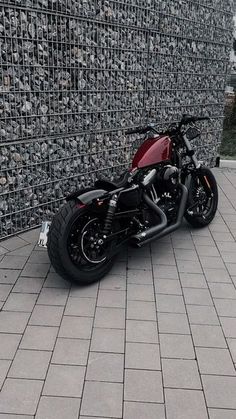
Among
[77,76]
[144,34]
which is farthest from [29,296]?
[144,34]

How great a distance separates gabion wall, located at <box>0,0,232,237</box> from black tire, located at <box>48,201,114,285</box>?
1.00 meters

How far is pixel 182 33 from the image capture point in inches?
237

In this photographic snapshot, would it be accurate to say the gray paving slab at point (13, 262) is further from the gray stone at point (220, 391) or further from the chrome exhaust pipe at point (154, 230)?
the gray stone at point (220, 391)

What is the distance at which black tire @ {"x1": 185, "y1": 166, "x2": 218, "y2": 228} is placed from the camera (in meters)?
4.66

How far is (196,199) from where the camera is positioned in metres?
4.76

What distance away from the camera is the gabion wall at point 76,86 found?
3.99 meters

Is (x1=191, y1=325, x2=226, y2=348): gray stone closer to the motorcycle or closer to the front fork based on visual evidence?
the motorcycle

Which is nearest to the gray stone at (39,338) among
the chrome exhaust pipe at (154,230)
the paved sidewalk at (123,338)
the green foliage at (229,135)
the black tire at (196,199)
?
the paved sidewalk at (123,338)

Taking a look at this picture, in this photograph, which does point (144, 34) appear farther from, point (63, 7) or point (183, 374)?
point (183, 374)

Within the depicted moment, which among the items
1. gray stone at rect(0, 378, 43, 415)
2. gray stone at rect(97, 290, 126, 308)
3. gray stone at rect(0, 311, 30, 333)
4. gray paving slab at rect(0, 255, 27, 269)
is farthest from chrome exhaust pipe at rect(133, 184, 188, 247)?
gray stone at rect(0, 378, 43, 415)

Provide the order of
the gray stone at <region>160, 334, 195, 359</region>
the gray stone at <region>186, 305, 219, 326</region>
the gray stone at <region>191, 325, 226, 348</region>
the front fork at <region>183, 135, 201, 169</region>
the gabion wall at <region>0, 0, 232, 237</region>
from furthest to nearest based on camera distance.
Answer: the front fork at <region>183, 135, 201, 169</region> → the gabion wall at <region>0, 0, 232, 237</region> → the gray stone at <region>186, 305, 219, 326</region> → the gray stone at <region>191, 325, 226, 348</region> → the gray stone at <region>160, 334, 195, 359</region>

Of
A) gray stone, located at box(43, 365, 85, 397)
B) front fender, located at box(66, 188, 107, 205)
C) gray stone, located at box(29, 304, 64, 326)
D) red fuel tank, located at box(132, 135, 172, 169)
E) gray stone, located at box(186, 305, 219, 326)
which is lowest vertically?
gray stone, located at box(186, 305, 219, 326)

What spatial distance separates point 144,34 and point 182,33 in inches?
40.0

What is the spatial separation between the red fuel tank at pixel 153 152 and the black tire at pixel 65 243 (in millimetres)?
774
